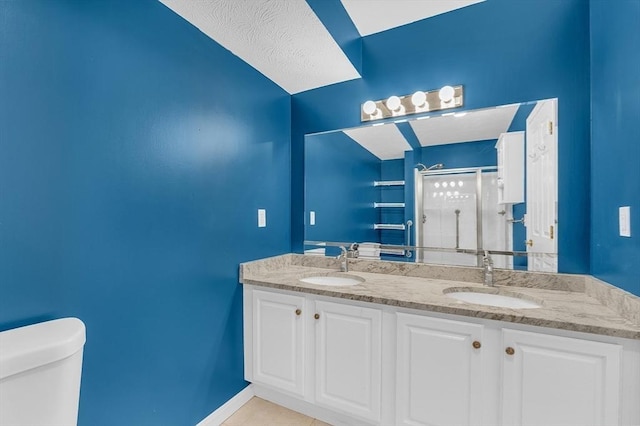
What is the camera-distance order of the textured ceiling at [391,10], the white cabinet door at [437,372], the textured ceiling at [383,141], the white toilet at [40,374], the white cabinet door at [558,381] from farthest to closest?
the textured ceiling at [383,141], the textured ceiling at [391,10], the white cabinet door at [437,372], the white cabinet door at [558,381], the white toilet at [40,374]

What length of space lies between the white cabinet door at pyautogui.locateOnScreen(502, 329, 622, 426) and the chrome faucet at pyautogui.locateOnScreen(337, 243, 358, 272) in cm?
106

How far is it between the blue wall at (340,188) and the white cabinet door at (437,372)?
0.84 metres

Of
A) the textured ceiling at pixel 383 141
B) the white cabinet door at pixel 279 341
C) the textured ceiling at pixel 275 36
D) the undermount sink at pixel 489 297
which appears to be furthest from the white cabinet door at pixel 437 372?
the textured ceiling at pixel 275 36

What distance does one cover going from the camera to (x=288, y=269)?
2150 mm

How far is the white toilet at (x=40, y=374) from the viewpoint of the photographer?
2.50 feet

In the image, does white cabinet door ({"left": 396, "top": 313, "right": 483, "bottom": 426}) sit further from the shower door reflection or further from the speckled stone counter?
the shower door reflection

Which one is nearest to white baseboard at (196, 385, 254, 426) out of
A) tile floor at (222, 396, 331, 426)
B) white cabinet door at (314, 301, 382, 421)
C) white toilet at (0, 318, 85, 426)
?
tile floor at (222, 396, 331, 426)

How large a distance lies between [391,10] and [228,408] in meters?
2.66

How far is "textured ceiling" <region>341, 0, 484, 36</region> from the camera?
1.72 m

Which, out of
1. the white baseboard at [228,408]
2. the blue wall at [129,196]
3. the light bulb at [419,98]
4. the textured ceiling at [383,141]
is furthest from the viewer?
the textured ceiling at [383,141]

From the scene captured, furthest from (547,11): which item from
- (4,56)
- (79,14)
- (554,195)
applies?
(4,56)

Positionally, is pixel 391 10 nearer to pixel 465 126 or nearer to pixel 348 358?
pixel 465 126

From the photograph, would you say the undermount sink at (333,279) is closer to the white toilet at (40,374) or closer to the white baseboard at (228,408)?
the white baseboard at (228,408)

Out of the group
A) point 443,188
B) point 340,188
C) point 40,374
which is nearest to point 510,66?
point 443,188
